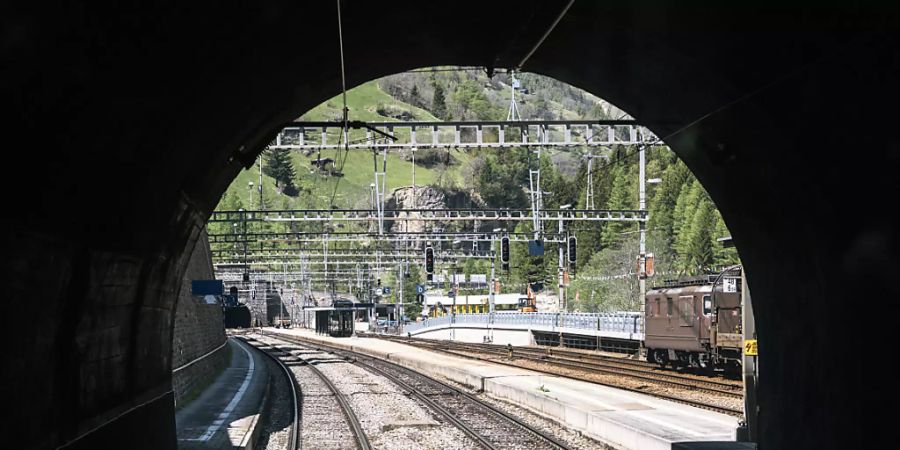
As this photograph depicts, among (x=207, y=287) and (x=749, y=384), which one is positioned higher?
(x=207, y=287)

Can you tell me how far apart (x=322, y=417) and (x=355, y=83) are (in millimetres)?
13801

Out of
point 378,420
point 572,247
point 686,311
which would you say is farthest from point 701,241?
point 378,420

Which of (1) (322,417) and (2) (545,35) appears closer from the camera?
(2) (545,35)

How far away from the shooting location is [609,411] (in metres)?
19.3

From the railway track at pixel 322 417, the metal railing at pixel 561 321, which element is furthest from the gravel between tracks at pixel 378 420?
the metal railing at pixel 561 321

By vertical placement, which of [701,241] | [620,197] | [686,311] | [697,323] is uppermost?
[620,197]

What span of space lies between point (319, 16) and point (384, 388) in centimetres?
2480

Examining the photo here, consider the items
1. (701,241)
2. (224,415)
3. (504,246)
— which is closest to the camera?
(224,415)

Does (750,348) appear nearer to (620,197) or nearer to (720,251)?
(720,251)

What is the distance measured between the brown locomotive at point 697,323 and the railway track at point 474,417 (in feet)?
27.2

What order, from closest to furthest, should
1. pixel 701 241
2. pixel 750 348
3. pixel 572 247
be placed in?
1. pixel 750 348
2. pixel 572 247
3. pixel 701 241

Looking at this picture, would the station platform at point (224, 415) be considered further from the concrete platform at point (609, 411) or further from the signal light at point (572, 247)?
the signal light at point (572, 247)

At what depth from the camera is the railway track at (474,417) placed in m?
18.1

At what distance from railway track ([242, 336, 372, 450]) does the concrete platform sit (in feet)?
14.0
